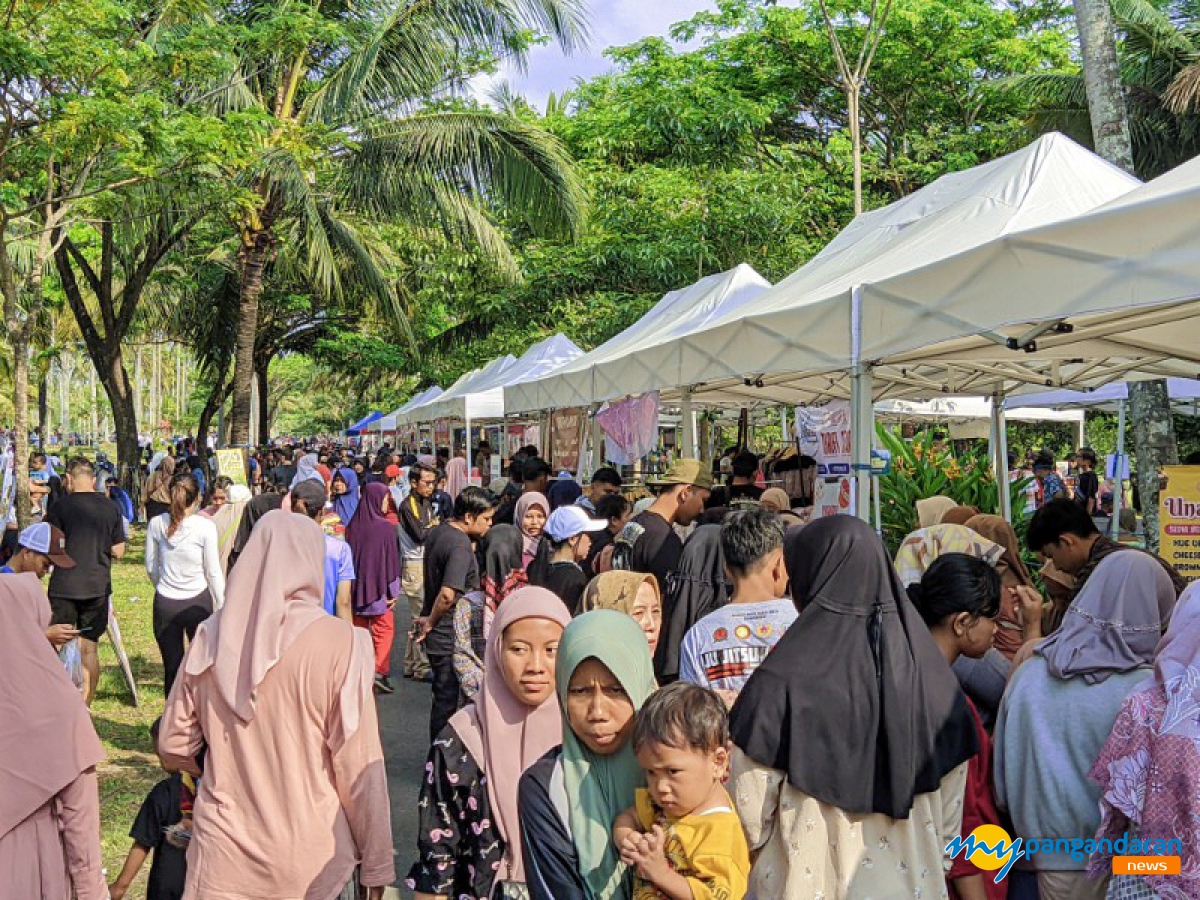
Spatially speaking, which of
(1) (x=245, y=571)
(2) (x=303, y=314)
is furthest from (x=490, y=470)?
(2) (x=303, y=314)

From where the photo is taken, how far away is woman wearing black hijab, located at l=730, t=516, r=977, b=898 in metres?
2.46

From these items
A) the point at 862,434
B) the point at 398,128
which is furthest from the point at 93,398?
the point at 862,434

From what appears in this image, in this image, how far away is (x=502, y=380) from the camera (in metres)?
16.7

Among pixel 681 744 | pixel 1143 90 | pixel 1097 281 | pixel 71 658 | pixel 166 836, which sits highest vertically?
pixel 1143 90

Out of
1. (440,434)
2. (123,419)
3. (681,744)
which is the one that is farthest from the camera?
(440,434)

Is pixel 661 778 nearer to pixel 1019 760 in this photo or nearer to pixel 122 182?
pixel 1019 760

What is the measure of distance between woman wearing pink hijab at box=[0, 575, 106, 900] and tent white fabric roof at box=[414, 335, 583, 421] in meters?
11.2

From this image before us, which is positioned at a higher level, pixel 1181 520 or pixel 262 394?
pixel 262 394

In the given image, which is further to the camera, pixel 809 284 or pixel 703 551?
pixel 809 284

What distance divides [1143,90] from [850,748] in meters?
23.1

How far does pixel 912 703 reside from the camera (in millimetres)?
2500

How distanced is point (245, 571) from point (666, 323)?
27.5 ft

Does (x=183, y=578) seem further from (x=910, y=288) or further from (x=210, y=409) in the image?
(x=210, y=409)

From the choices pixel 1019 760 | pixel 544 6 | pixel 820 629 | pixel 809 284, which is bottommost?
pixel 1019 760
